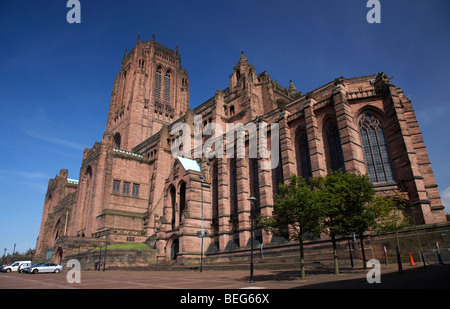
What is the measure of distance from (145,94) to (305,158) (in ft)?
166

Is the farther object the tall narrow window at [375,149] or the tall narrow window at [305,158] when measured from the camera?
the tall narrow window at [305,158]

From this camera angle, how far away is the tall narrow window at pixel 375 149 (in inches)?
976

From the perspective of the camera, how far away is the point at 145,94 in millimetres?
69688

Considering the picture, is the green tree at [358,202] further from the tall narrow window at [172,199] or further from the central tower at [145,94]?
the central tower at [145,94]

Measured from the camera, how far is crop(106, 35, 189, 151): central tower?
66.5 metres

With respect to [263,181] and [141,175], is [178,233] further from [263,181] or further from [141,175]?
[141,175]

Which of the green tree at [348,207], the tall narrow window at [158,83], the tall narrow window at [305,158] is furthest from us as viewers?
the tall narrow window at [158,83]

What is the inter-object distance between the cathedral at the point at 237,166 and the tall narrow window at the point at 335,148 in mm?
97

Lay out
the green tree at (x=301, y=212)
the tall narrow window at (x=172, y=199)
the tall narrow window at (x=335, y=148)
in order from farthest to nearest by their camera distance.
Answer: the tall narrow window at (x=172, y=199)
the tall narrow window at (x=335, y=148)
the green tree at (x=301, y=212)

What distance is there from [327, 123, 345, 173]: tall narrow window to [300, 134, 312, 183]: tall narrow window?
8.29 ft

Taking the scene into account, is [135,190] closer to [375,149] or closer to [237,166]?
[237,166]

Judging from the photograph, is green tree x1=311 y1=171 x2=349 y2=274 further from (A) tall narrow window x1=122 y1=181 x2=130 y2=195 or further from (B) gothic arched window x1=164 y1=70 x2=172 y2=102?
(B) gothic arched window x1=164 y1=70 x2=172 y2=102

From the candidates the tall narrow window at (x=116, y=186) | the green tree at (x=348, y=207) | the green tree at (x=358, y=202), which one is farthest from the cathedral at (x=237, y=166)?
the green tree at (x=358, y=202)

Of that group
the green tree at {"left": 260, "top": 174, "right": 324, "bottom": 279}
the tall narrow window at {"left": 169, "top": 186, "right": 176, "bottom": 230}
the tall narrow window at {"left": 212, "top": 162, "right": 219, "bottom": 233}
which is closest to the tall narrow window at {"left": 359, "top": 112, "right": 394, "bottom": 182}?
the green tree at {"left": 260, "top": 174, "right": 324, "bottom": 279}
